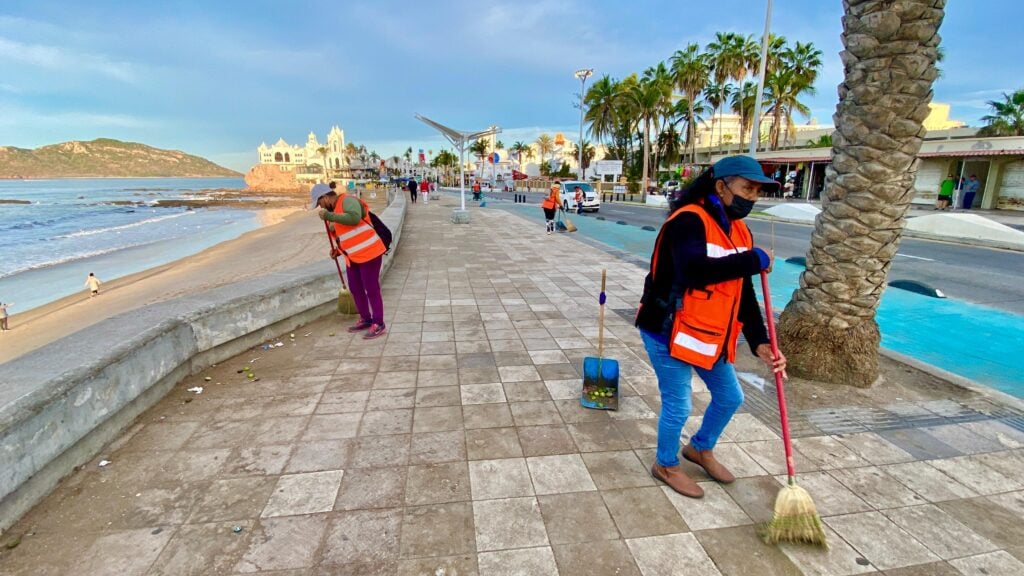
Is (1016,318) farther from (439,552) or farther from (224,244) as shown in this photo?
(224,244)

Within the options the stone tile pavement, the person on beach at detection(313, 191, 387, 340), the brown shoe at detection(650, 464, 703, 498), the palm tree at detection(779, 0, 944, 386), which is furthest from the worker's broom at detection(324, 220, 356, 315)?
the palm tree at detection(779, 0, 944, 386)

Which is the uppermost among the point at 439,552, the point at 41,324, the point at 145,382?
the point at 145,382

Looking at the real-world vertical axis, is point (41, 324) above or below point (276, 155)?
below

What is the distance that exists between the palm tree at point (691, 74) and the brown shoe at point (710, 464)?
44.5m

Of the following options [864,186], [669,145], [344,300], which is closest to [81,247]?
[344,300]

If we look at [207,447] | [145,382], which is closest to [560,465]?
[207,447]

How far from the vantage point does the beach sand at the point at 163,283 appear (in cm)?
977

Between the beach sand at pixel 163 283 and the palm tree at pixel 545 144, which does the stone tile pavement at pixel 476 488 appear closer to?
the beach sand at pixel 163 283

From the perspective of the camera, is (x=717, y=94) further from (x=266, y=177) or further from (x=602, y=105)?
(x=266, y=177)

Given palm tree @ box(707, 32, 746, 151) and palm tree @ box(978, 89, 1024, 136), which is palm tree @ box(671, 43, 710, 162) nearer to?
palm tree @ box(707, 32, 746, 151)

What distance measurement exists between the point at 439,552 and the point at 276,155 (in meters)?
193

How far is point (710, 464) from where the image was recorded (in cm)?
293

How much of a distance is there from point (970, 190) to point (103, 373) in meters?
32.1

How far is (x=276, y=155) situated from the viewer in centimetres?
17000
